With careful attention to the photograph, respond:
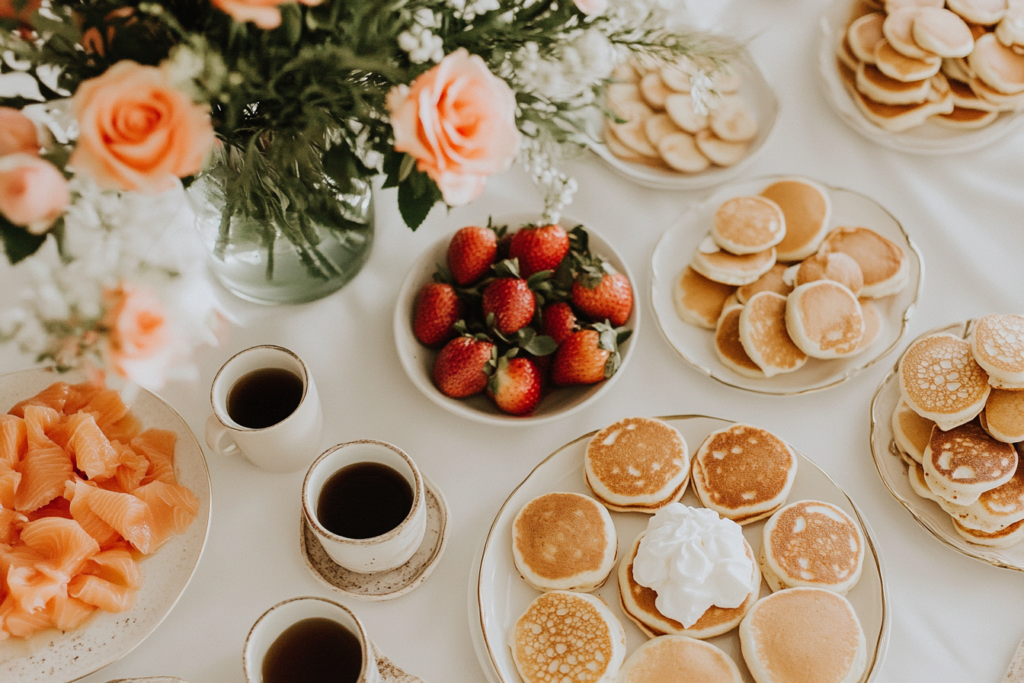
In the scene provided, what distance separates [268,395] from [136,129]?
0.54 metres

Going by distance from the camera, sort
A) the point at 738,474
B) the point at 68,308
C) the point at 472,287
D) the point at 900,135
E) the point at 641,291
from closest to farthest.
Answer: the point at 68,308, the point at 738,474, the point at 472,287, the point at 641,291, the point at 900,135

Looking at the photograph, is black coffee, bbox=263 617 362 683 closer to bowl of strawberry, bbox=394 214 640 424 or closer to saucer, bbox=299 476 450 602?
saucer, bbox=299 476 450 602

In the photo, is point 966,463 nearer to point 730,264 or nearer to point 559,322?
point 730,264

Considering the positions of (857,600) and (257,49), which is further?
(857,600)

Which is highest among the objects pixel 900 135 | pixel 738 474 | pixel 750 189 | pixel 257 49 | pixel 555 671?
pixel 257 49

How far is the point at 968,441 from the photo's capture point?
108 cm

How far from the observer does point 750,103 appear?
5.00 feet

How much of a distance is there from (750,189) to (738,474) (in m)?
0.60

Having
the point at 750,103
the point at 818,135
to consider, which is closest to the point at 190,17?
the point at 750,103

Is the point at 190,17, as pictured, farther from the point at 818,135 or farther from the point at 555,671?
the point at 818,135

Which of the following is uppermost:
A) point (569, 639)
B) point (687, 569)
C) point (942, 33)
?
point (942, 33)

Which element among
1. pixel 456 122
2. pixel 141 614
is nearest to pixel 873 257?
pixel 456 122

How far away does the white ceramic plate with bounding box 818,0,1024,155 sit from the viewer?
1.47 meters

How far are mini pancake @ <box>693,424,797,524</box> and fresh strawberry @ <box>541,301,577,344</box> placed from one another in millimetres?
285
